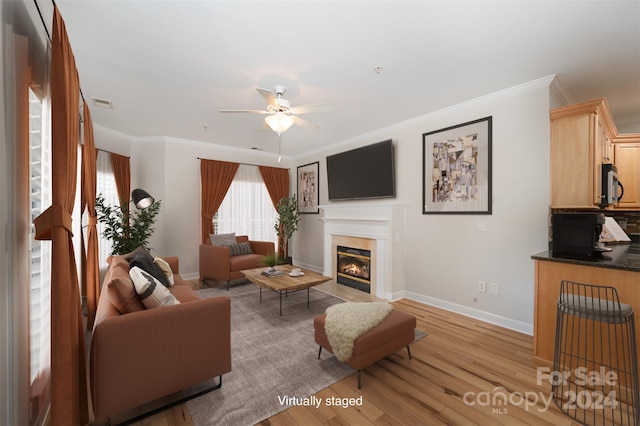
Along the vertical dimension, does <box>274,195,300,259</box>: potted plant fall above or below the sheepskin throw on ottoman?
above

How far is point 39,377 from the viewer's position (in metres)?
1.67

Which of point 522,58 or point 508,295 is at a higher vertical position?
point 522,58

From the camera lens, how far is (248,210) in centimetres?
586

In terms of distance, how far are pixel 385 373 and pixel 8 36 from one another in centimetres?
309

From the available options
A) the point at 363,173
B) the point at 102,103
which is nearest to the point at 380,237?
the point at 363,173

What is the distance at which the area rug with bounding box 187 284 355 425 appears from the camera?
1.79 m

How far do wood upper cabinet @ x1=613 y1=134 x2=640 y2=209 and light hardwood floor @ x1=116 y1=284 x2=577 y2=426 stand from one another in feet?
7.46

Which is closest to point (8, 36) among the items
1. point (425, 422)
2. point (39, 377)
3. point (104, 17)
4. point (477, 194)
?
point (104, 17)

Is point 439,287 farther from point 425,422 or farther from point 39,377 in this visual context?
point 39,377

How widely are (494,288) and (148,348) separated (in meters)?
3.40

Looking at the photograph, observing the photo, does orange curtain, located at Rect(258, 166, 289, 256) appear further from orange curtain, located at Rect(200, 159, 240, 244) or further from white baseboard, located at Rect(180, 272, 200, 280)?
white baseboard, located at Rect(180, 272, 200, 280)

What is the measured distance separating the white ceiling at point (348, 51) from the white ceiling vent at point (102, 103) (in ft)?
0.25

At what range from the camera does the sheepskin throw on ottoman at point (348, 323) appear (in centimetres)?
203

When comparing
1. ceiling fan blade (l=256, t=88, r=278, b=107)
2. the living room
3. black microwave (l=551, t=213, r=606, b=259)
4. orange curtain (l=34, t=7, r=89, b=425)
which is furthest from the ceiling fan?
black microwave (l=551, t=213, r=606, b=259)
